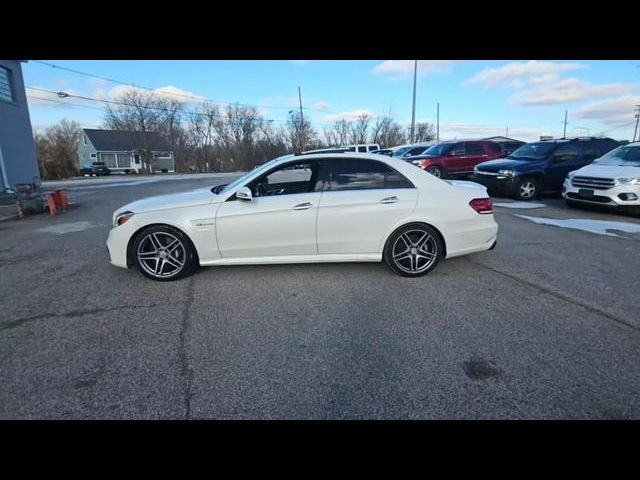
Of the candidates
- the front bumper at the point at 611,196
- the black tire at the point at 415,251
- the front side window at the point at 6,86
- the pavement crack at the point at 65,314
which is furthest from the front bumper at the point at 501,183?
the front side window at the point at 6,86

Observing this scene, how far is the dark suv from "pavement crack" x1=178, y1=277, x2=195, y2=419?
9.91m

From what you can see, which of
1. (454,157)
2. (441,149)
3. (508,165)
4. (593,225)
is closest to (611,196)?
(593,225)

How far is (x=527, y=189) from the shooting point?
10.1 m

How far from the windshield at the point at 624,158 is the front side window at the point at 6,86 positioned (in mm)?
21066

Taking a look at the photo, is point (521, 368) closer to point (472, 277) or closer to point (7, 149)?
point (472, 277)

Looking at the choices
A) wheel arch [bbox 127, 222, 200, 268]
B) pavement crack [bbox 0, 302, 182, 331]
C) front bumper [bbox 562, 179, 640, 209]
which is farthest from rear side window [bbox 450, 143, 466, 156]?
pavement crack [bbox 0, 302, 182, 331]

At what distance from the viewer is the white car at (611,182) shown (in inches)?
286

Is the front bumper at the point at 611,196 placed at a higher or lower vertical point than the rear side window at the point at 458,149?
lower

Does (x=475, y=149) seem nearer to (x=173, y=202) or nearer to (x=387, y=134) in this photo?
(x=173, y=202)

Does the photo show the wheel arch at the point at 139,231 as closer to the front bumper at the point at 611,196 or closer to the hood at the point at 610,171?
the front bumper at the point at 611,196

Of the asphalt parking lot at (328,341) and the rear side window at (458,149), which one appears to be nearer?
the asphalt parking lot at (328,341)

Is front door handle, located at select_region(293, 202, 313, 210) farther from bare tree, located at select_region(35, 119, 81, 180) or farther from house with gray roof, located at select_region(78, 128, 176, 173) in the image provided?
house with gray roof, located at select_region(78, 128, 176, 173)
